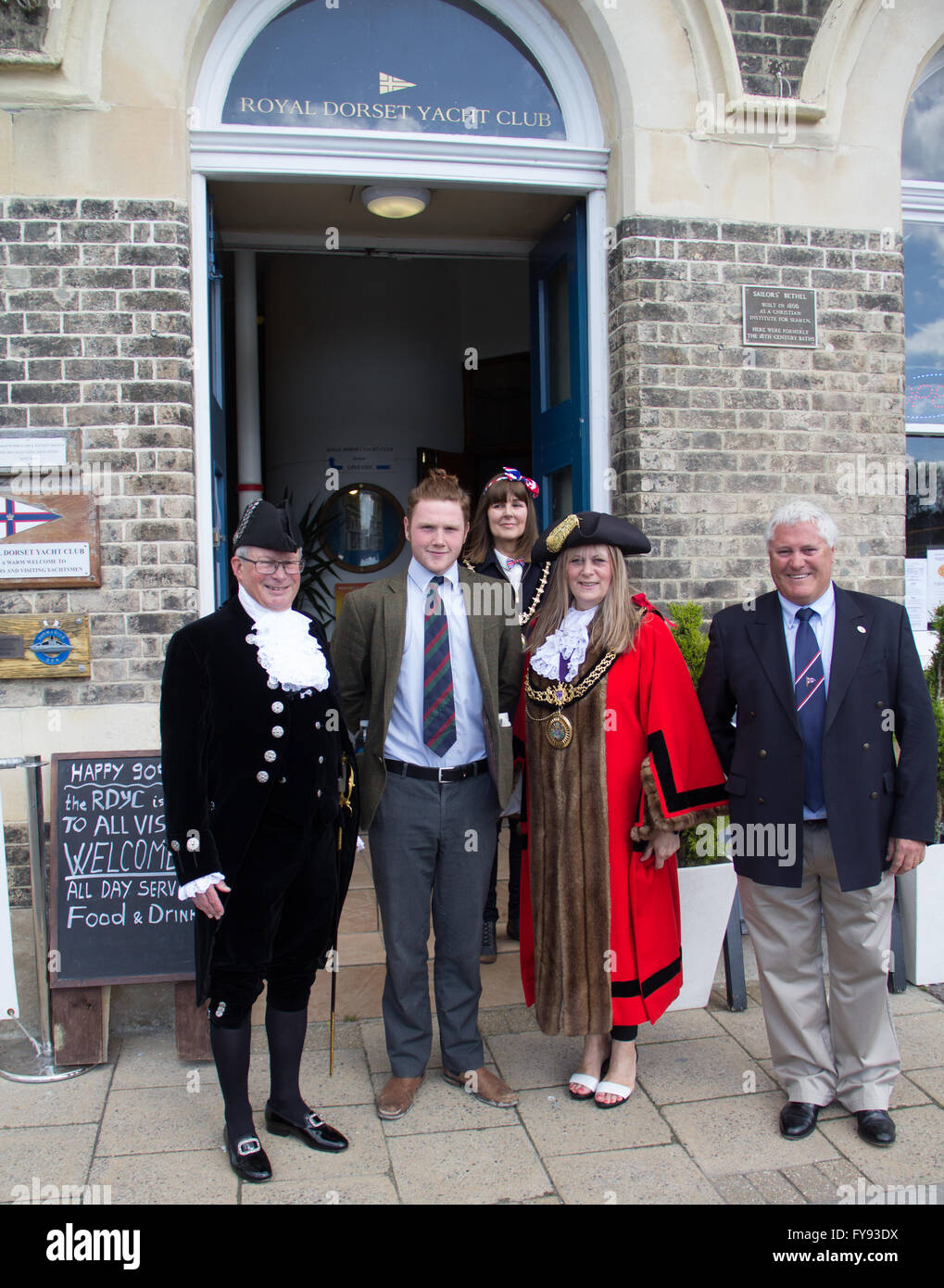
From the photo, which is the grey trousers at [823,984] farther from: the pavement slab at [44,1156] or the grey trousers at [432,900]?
the pavement slab at [44,1156]

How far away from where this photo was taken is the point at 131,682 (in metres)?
4.27

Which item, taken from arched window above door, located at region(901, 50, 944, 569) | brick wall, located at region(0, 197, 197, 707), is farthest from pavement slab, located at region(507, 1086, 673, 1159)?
arched window above door, located at region(901, 50, 944, 569)

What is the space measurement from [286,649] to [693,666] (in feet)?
6.36

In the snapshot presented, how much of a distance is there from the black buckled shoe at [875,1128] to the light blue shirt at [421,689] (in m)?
1.61

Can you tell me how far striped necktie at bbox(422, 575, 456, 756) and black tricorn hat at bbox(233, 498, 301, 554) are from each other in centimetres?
56

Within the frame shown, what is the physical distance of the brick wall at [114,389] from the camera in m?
4.18

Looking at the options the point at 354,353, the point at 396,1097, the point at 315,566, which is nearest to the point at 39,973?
the point at 396,1097

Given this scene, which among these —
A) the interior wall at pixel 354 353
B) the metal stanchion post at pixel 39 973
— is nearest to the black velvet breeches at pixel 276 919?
the metal stanchion post at pixel 39 973

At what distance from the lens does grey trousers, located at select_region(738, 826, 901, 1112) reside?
10.5ft

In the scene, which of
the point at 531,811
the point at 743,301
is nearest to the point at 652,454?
the point at 743,301

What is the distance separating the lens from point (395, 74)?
474 centimetres

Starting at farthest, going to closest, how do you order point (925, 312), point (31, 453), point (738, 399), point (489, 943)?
point (925, 312) → point (738, 399) → point (489, 943) → point (31, 453)

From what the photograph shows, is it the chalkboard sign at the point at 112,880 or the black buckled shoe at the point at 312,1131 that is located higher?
the chalkboard sign at the point at 112,880

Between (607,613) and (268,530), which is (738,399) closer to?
(607,613)
